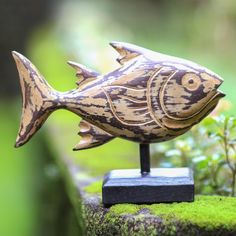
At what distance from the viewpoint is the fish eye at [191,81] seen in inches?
79.8

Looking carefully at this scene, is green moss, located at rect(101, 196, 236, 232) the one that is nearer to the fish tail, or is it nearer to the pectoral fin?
the pectoral fin

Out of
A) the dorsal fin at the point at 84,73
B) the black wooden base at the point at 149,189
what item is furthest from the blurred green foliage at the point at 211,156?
the dorsal fin at the point at 84,73

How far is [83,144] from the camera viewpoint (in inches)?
85.0

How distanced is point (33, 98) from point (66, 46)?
4869 millimetres

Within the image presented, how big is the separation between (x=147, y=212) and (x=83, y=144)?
342mm

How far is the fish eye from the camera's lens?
2027 mm

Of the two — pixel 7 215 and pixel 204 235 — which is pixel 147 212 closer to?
pixel 204 235

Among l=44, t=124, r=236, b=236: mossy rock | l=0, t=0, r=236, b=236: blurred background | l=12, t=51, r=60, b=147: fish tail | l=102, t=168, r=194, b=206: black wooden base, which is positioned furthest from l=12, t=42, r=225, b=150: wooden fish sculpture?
l=0, t=0, r=236, b=236: blurred background

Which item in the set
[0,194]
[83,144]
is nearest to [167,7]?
[0,194]

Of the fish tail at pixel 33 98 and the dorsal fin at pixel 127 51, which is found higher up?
the dorsal fin at pixel 127 51

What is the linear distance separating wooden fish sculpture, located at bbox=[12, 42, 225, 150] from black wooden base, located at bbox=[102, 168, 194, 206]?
0.47 ft

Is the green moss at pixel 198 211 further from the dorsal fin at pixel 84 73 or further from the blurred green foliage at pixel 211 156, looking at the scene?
the dorsal fin at pixel 84 73

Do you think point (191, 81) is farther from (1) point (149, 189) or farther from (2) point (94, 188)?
(2) point (94, 188)

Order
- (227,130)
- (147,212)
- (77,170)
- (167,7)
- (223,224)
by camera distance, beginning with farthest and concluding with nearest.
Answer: (167,7) → (77,170) → (227,130) → (147,212) → (223,224)
